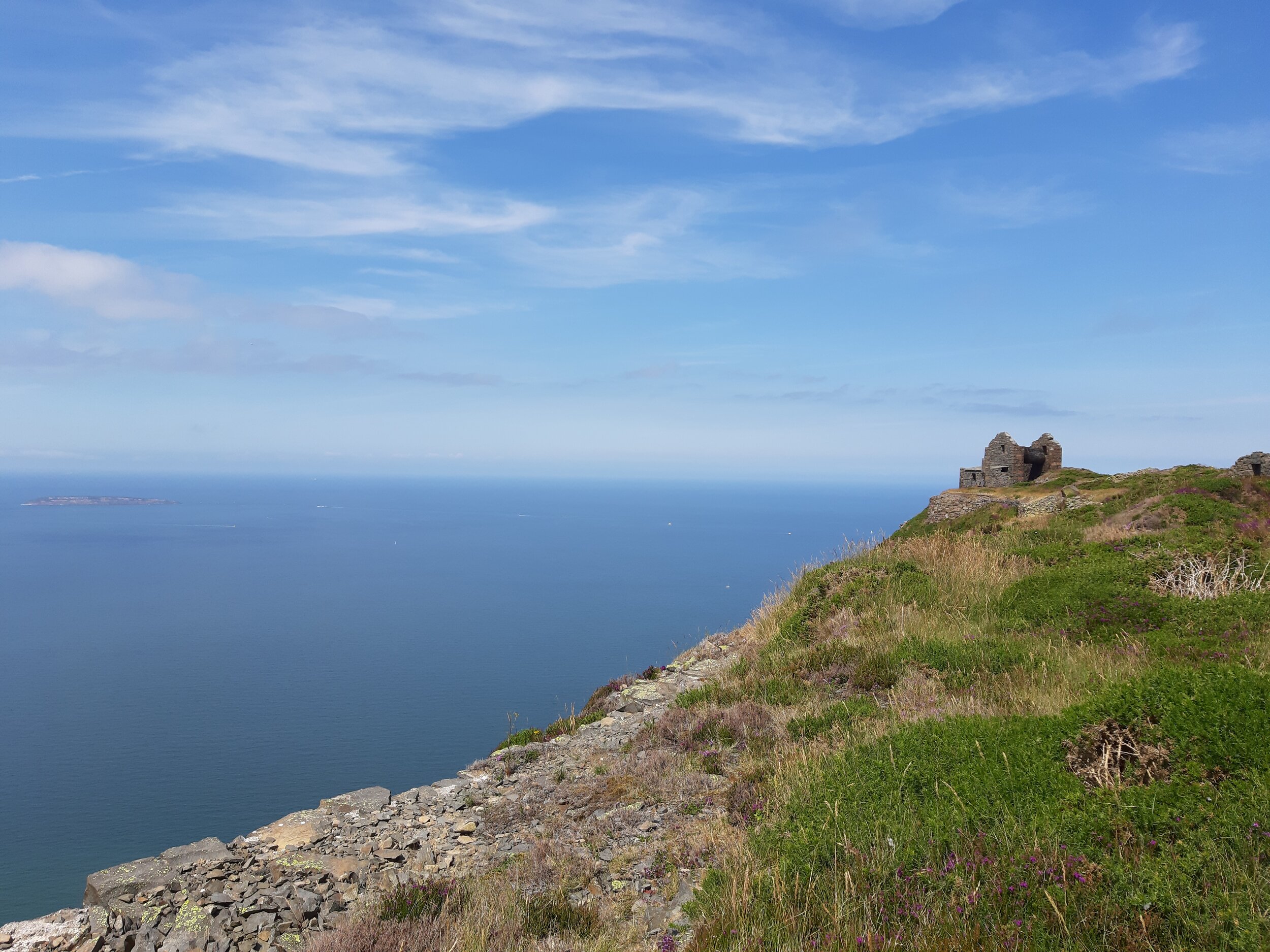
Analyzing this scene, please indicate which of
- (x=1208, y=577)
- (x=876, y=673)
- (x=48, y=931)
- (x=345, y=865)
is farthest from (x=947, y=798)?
(x=1208, y=577)

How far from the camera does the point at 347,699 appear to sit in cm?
8056

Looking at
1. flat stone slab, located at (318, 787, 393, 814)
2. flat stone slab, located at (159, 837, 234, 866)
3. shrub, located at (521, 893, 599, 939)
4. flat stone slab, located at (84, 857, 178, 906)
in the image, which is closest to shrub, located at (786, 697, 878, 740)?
shrub, located at (521, 893, 599, 939)

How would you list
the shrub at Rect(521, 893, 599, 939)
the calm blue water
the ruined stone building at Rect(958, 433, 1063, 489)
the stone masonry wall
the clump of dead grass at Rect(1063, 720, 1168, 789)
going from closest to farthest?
the clump of dead grass at Rect(1063, 720, 1168, 789) < the shrub at Rect(521, 893, 599, 939) < the stone masonry wall < the ruined stone building at Rect(958, 433, 1063, 489) < the calm blue water

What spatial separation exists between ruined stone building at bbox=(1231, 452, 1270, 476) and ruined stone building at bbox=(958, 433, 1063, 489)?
9.68m

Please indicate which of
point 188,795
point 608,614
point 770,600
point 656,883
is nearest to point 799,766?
point 656,883

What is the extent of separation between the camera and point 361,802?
33.5 ft

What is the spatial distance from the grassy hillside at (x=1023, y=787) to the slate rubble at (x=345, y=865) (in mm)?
1373

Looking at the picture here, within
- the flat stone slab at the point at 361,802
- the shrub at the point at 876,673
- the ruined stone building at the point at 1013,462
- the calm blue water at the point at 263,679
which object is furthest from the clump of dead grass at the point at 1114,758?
the ruined stone building at the point at 1013,462

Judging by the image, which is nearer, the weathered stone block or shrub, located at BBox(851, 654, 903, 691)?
the weathered stone block

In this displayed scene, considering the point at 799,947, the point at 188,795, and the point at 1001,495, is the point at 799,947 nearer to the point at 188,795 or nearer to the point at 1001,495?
the point at 1001,495

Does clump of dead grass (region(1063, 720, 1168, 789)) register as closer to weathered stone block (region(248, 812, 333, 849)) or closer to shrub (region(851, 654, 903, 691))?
shrub (region(851, 654, 903, 691))

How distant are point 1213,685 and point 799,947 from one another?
161 inches

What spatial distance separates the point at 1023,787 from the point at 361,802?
9243 millimetres

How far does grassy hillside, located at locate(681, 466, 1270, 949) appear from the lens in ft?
13.0
